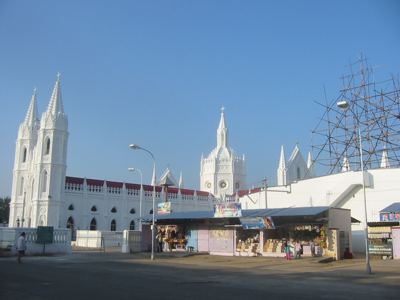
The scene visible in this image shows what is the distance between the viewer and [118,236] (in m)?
53.6

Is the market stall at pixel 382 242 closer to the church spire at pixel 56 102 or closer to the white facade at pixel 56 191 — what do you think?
the white facade at pixel 56 191

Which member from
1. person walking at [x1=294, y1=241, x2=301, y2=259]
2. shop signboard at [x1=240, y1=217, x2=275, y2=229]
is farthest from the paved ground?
shop signboard at [x1=240, y1=217, x2=275, y2=229]

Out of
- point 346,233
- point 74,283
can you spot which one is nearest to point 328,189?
point 346,233

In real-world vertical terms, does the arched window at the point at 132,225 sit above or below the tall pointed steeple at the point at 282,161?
below

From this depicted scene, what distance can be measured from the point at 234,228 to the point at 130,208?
4756 centimetres

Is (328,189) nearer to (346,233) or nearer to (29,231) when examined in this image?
(346,233)

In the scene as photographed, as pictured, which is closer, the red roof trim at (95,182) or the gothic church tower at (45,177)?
the gothic church tower at (45,177)

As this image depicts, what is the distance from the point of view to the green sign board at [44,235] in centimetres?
3350

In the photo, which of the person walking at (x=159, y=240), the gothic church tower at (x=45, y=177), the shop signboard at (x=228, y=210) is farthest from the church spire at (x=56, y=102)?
the shop signboard at (x=228, y=210)

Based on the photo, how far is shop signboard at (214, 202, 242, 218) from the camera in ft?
109

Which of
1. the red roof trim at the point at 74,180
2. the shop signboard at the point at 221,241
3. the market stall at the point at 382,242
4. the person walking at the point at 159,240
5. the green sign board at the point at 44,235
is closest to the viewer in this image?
the market stall at the point at 382,242

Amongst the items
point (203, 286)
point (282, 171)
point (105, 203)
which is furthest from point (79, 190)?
point (203, 286)

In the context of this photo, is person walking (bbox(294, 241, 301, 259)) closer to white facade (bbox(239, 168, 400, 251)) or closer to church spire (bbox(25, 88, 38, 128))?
white facade (bbox(239, 168, 400, 251))

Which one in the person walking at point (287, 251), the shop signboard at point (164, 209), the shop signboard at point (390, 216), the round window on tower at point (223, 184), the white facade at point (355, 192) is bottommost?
the person walking at point (287, 251)
